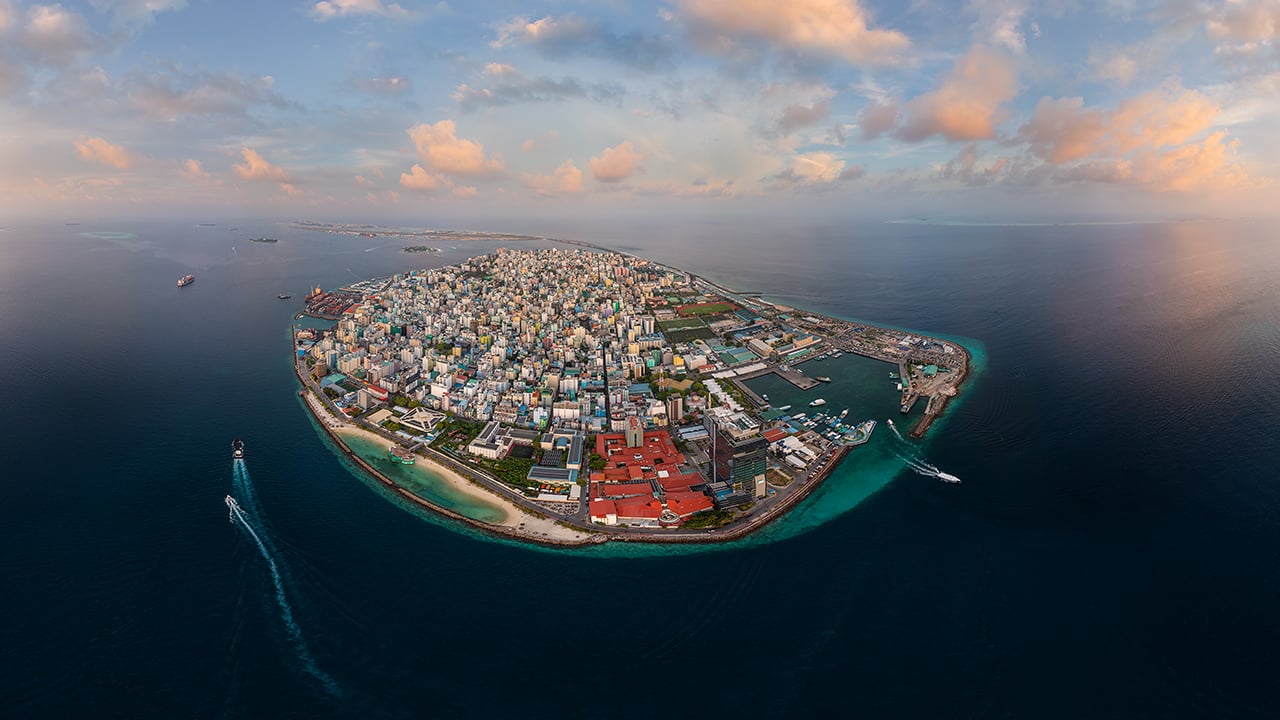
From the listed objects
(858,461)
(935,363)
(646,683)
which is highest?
(935,363)

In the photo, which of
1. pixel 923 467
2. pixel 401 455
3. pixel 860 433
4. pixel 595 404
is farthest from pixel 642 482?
pixel 923 467

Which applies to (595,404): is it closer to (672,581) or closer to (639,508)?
(639,508)

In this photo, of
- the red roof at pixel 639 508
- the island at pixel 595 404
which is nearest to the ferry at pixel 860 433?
the island at pixel 595 404

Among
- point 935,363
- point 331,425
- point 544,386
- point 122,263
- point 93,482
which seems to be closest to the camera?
point 93,482

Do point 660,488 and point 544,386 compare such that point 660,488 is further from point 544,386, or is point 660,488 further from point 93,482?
point 93,482

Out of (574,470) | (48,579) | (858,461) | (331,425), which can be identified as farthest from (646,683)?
(331,425)

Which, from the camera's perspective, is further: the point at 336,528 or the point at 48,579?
the point at 336,528

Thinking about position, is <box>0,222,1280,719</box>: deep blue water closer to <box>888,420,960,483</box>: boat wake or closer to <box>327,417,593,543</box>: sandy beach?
<box>888,420,960,483</box>: boat wake
